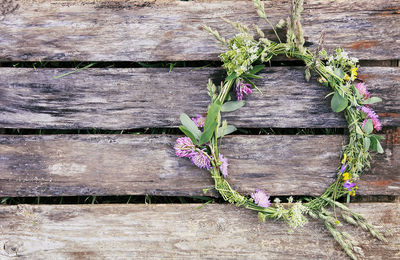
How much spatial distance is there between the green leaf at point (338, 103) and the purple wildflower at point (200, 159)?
1.79 feet

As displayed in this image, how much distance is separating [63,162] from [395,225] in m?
1.44

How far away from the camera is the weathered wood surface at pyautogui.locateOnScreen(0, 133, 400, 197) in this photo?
145cm

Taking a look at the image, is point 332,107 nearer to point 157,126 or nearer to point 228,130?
point 228,130

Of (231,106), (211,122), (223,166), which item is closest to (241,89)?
(231,106)

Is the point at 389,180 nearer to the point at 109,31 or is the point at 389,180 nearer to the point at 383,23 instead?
the point at 383,23

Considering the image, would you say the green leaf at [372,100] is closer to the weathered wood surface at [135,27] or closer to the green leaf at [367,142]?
the green leaf at [367,142]

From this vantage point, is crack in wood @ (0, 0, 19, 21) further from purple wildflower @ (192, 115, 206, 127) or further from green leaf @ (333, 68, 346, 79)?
green leaf @ (333, 68, 346, 79)

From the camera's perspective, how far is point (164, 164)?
4.77ft

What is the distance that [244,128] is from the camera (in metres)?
1.50

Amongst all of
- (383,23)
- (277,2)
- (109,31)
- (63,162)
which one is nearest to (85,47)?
(109,31)

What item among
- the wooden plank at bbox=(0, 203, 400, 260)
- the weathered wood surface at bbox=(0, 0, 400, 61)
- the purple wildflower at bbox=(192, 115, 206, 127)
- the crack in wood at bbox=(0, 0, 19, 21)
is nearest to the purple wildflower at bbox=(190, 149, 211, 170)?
the purple wildflower at bbox=(192, 115, 206, 127)

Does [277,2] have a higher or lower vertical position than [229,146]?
higher

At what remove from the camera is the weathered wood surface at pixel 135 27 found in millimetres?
1441

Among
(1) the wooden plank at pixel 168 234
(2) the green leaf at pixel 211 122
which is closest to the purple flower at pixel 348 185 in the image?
(1) the wooden plank at pixel 168 234
